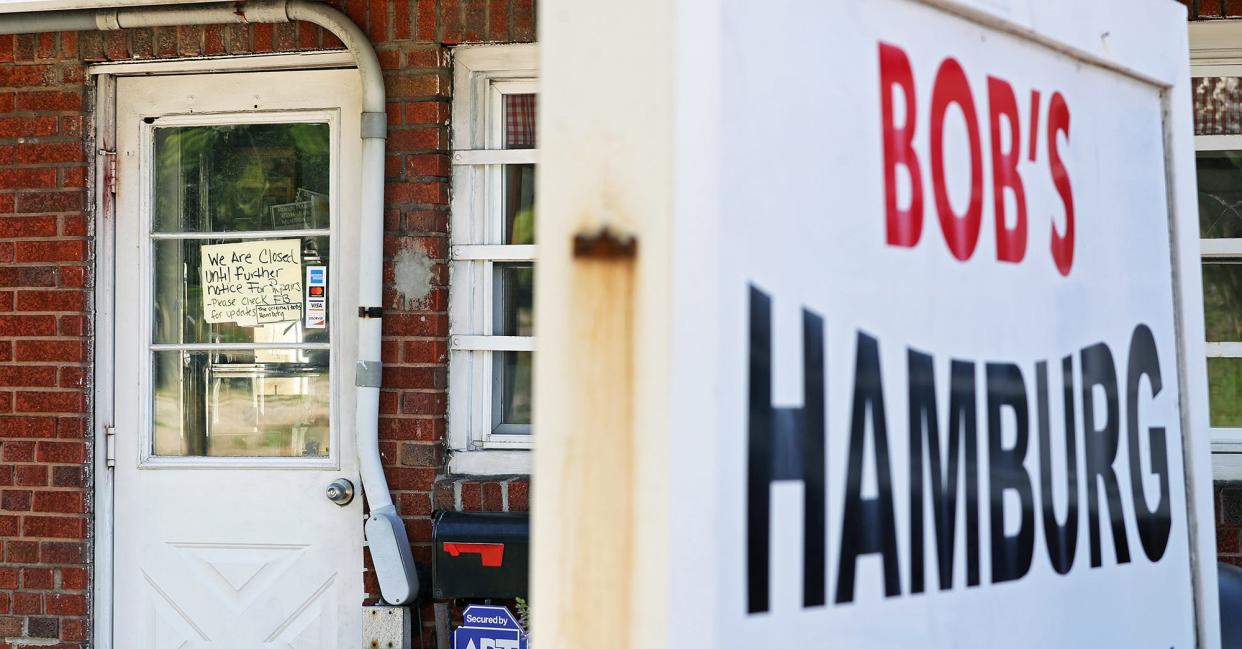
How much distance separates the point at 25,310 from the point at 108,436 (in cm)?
50

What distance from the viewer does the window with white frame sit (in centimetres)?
406

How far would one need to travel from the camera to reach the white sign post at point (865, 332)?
92 cm

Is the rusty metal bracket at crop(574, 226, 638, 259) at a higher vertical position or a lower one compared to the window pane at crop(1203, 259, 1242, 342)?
lower

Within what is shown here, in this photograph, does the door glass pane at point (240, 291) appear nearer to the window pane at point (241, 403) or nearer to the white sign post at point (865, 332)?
the window pane at point (241, 403)

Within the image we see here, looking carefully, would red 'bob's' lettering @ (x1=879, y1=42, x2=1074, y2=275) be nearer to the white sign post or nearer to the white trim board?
the white sign post

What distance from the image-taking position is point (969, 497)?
3.86 feet

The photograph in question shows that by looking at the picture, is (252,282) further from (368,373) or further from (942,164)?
(942,164)

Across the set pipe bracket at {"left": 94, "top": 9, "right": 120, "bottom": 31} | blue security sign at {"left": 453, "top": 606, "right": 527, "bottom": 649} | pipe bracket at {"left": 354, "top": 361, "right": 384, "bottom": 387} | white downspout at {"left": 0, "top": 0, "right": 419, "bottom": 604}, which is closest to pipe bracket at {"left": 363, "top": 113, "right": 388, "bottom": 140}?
white downspout at {"left": 0, "top": 0, "right": 419, "bottom": 604}

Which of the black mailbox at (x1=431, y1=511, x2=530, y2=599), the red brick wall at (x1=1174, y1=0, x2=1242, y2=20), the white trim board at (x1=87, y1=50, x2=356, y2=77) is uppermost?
the red brick wall at (x1=1174, y1=0, x2=1242, y2=20)

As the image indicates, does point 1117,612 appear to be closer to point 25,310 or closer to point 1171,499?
point 1171,499

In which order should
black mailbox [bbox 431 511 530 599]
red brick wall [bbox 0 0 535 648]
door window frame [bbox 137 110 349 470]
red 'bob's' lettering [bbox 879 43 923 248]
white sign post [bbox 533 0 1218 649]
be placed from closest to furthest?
white sign post [bbox 533 0 1218 649] → red 'bob's' lettering [bbox 879 43 923 248] → black mailbox [bbox 431 511 530 599] → red brick wall [bbox 0 0 535 648] → door window frame [bbox 137 110 349 470]

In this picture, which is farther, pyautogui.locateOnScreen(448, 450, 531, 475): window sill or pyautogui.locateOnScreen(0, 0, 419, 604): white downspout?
pyautogui.locateOnScreen(448, 450, 531, 475): window sill

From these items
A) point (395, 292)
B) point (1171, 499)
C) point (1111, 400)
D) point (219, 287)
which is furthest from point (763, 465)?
point (219, 287)

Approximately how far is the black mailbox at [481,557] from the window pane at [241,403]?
620mm
